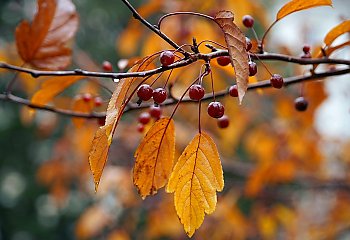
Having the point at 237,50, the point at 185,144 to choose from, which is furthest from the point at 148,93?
the point at 185,144

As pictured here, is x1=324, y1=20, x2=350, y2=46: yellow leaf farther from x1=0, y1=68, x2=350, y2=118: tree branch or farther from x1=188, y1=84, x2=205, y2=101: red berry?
x1=188, y1=84, x2=205, y2=101: red berry

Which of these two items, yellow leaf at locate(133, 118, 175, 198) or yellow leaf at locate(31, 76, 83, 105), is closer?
yellow leaf at locate(133, 118, 175, 198)

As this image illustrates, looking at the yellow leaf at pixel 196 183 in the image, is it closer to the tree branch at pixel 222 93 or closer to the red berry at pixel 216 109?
the red berry at pixel 216 109

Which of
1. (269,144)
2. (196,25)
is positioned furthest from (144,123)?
(269,144)

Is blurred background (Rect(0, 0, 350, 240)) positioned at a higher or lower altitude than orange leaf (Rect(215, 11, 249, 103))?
lower

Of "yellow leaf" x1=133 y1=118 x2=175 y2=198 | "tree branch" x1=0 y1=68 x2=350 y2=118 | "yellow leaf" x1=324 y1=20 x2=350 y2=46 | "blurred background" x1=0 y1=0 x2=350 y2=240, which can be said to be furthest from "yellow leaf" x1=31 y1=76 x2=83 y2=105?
"yellow leaf" x1=324 y1=20 x2=350 y2=46

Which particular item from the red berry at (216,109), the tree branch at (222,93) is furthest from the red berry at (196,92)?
the tree branch at (222,93)

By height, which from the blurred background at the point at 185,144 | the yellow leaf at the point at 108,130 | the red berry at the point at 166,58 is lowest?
the blurred background at the point at 185,144
